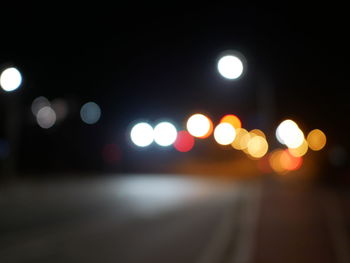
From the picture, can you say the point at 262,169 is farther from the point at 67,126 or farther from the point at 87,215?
the point at 67,126

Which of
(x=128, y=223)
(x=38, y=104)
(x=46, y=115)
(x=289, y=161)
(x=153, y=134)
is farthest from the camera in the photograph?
(x=153, y=134)

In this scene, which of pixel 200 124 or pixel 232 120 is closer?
pixel 232 120

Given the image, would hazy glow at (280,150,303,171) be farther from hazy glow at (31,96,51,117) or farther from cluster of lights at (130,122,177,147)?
hazy glow at (31,96,51,117)

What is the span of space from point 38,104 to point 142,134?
24.3 feet

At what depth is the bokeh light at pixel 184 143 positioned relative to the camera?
39.5 metres

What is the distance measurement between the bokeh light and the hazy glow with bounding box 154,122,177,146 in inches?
58.6

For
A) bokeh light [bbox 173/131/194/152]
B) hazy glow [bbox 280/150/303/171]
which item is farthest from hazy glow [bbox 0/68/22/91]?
bokeh light [bbox 173/131/194/152]

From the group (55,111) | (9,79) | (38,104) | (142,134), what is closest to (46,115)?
(38,104)

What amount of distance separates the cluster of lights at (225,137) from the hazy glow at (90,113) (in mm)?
2739

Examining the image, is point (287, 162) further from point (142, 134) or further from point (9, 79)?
point (9, 79)

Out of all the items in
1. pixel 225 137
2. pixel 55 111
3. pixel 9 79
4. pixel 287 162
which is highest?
pixel 55 111

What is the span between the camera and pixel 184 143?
41156 millimetres

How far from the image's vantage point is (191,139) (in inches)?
1585

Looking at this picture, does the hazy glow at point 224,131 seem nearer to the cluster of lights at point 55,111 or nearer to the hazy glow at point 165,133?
the hazy glow at point 165,133
